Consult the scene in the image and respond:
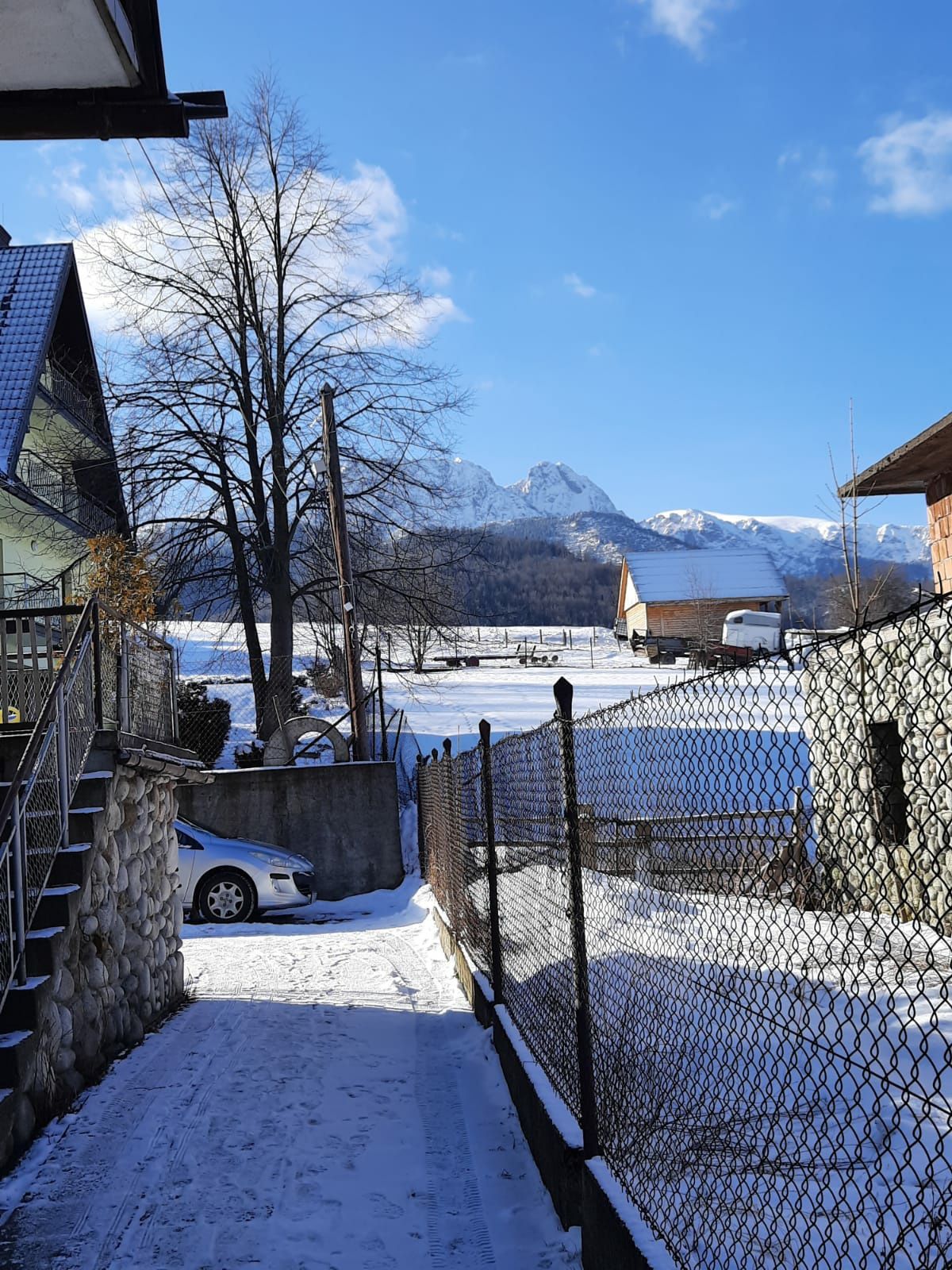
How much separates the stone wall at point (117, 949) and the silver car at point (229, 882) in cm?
406

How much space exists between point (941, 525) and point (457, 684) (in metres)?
29.2

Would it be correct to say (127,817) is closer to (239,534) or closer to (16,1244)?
(16,1244)

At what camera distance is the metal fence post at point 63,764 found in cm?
598

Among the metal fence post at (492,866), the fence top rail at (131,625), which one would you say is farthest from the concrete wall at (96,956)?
the metal fence post at (492,866)

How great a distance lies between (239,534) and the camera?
72.8 ft

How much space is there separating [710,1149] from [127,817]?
4.52 metres

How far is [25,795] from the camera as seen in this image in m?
5.33

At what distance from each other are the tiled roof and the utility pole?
7.08 m

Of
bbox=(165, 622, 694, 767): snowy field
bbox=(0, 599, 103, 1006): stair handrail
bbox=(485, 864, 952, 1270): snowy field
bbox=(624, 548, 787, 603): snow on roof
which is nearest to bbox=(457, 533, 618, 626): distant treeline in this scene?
bbox=(624, 548, 787, 603): snow on roof

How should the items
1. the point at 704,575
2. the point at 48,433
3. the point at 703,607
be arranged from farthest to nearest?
the point at 704,575, the point at 703,607, the point at 48,433

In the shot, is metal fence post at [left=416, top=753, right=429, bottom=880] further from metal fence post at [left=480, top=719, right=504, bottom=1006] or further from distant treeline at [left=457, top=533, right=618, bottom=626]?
distant treeline at [left=457, top=533, right=618, bottom=626]

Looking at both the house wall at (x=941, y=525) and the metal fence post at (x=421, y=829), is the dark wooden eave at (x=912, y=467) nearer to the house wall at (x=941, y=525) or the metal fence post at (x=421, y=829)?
the house wall at (x=941, y=525)

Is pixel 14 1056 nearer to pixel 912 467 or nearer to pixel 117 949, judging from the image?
pixel 117 949

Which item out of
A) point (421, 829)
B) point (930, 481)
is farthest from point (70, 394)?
point (930, 481)
